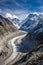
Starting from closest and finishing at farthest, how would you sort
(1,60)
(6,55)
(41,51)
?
(41,51) → (1,60) → (6,55)

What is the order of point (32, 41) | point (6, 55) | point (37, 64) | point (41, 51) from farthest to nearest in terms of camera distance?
point (32, 41)
point (6, 55)
point (41, 51)
point (37, 64)

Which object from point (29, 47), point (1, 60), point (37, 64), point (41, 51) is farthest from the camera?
point (29, 47)

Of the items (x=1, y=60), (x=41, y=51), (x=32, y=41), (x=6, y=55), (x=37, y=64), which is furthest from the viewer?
(x=32, y=41)

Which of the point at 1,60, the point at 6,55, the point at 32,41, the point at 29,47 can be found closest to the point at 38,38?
the point at 32,41

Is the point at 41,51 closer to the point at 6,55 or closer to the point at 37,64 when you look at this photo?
the point at 37,64

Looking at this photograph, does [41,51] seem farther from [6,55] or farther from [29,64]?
[6,55]

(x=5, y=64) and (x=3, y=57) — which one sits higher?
(x=3, y=57)

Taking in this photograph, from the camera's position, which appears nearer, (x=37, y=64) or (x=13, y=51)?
(x=37, y=64)

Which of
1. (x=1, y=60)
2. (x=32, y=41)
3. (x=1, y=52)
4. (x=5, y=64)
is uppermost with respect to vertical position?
(x=32, y=41)

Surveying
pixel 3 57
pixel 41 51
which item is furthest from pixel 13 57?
pixel 41 51
